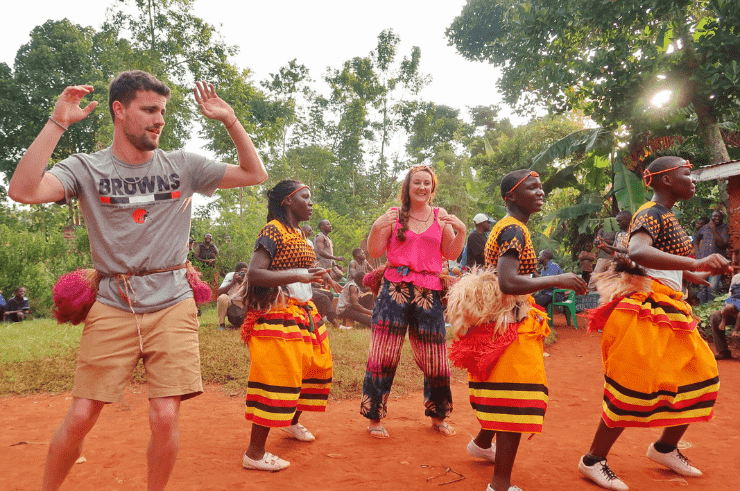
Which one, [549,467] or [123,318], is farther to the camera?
[549,467]

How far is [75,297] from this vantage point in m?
2.54

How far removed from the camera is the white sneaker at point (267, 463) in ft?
10.9

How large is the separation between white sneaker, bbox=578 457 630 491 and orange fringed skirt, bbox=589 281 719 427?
0.97 ft

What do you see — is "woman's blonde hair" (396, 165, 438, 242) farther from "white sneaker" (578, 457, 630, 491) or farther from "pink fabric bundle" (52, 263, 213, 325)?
"white sneaker" (578, 457, 630, 491)

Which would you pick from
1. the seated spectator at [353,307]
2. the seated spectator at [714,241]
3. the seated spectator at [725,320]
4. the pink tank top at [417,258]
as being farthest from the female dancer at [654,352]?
the seated spectator at [714,241]

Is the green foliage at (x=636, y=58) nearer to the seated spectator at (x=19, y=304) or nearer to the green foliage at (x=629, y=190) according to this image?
the green foliage at (x=629, y=190)

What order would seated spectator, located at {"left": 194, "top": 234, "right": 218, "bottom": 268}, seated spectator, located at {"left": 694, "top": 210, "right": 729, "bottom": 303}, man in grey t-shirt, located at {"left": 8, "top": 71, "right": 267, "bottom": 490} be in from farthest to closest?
1. seated spectator, located at {"left": 194, "top": 234, "right": 218, "bottom": 268}
2. seated spectator, located at {"left": 694, "top": 210, "right": 729, "bottom": 303}
3. man in grey t-shirt, located at {"left": 8, "top": 71, "right": 267, "bottom": 490}

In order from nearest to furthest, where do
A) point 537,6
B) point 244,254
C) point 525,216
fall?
Result: point 525,216
point 537,6
point 244,254

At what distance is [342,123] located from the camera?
27109 mm

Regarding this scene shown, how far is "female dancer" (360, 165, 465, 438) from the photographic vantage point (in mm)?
4008

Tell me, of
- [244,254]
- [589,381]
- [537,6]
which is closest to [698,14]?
[537,6]

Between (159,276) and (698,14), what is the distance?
17.7 metres

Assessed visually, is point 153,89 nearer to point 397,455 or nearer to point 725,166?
point 397,455

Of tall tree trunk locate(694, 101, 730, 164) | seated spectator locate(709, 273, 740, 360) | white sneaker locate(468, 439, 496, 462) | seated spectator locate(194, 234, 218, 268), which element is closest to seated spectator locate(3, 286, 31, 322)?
seated spectator locate(194, 234, 218, 268)
